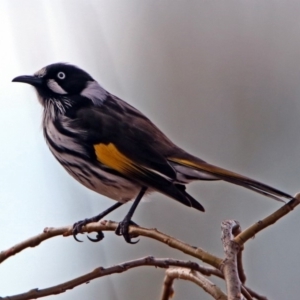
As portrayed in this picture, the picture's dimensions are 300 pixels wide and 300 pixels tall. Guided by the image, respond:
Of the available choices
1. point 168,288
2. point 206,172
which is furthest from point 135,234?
point 206,172

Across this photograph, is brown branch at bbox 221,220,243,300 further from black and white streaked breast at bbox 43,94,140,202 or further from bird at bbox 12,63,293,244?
black and white streaked breast at bbox 43,94,140,202

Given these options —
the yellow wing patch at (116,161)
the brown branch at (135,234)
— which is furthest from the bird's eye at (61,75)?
the brown branch at (135,234)

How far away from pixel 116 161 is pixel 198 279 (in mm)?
333

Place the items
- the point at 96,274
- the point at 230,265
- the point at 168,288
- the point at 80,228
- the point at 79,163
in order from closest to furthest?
1. the point at 230,265
2. the point at 96,274
3. the point at 168,288
4. the point at 80,228
5. the point at 79,163

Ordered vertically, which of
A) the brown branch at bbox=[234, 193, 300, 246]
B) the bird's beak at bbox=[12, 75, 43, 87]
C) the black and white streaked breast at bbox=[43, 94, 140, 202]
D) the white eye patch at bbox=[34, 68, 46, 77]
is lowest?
the brown branch at bbox=[234, 193, 300, 246]

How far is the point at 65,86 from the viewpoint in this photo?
1317 millimetres

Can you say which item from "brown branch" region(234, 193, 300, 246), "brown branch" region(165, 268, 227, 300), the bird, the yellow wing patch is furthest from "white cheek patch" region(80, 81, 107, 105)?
"brown branch" region(234, 193, 300, 246)

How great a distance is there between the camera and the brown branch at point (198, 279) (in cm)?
80

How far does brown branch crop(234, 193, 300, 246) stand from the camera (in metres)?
0.76

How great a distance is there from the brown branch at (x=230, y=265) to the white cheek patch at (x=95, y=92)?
0.53 m

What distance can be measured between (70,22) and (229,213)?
583 mm

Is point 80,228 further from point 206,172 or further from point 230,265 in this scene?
point 230,265

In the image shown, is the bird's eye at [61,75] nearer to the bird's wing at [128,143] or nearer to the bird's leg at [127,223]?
the bird's wing at [128,143]

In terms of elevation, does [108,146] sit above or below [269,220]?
above
